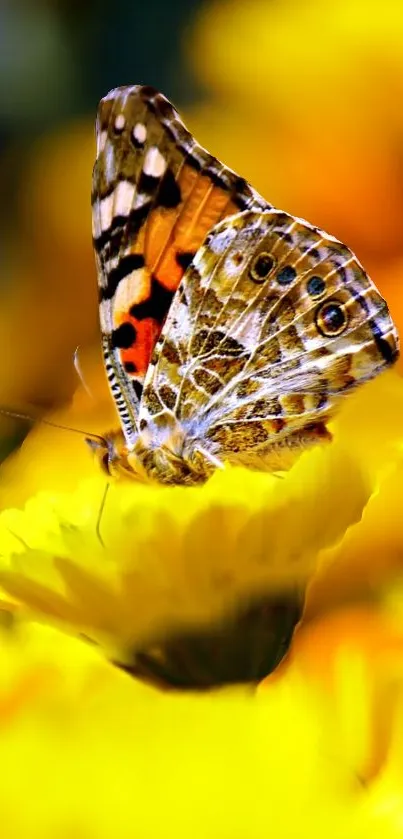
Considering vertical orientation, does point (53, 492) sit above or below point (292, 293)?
below

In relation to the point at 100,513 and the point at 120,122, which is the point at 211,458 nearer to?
the point at 100,513

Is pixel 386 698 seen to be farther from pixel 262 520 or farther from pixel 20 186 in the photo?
pixel 20 186

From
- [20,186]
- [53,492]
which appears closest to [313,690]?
[53,492]

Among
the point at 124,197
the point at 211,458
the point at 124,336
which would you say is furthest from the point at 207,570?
the point at 124,197

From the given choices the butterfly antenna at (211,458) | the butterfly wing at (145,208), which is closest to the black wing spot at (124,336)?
the butterfly wing at (145,208)

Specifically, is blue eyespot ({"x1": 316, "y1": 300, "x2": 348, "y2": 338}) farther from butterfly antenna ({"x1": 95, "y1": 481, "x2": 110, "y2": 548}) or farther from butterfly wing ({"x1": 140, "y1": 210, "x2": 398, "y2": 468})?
butterfly antenna ({"x1": 95, "y1": 481, "x2": 110, "y2": 548})

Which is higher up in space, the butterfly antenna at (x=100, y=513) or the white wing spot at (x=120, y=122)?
the white wing spot at (x=120, y=122)

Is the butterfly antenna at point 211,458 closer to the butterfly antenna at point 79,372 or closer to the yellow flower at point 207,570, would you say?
the yellow flower at point 207,570
